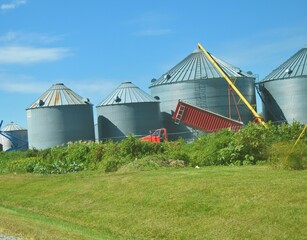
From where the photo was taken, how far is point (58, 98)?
67750mm

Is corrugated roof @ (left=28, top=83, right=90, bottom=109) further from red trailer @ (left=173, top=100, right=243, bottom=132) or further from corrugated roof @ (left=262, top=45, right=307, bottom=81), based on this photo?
corrugated roof @ (left=262, top=45, right=307, bottom=81)

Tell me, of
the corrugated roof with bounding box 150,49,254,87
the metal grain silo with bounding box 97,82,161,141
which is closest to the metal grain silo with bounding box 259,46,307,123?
the corrugated roof with bounding box 150,49,254,87

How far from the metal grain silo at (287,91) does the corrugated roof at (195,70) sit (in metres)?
3.72

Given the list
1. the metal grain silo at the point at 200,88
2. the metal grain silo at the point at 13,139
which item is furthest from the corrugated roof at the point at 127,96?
the metal grain silo at the point at 13,139

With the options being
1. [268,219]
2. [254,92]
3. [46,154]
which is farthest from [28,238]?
[254,92]

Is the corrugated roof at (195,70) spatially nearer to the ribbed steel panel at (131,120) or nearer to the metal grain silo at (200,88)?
the metal grain silo at (200,88)

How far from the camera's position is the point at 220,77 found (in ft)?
218

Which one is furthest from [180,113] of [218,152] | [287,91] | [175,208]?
[175,208]

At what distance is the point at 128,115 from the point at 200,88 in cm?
896

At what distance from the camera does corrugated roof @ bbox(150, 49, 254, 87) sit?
67.1 m

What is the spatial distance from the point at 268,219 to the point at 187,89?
54.7m

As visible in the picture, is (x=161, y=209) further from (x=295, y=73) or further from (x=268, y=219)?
(x=295, y=73)

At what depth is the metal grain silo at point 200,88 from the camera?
2581 inches

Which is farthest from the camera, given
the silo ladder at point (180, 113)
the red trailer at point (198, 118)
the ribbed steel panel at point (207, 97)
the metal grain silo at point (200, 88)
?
the metal grain silo at point (200, 88)
